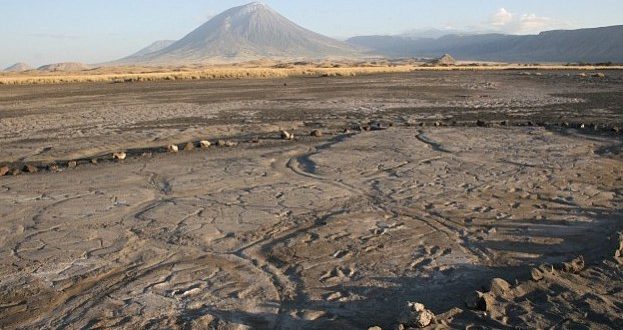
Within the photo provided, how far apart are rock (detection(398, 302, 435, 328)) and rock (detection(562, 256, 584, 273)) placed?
1645 mm

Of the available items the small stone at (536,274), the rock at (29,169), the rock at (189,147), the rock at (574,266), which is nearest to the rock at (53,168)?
the rock at (29,169)

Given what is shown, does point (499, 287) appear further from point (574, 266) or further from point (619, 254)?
point (619, 254)

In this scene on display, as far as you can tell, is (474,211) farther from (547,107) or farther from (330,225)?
(547,107)

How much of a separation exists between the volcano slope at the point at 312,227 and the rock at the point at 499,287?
0.19 ft

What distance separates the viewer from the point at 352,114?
18188 mm

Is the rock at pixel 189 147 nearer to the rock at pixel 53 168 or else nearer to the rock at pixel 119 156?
the rock at pixel 119 156

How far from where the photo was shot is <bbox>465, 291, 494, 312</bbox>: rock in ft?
14.6

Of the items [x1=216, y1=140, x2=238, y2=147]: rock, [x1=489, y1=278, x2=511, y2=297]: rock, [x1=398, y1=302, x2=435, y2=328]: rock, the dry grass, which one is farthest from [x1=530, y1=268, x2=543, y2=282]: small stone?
the dry grass

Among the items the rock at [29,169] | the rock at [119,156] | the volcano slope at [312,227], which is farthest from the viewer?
the rock at [119,156]

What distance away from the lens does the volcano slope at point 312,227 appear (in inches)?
185

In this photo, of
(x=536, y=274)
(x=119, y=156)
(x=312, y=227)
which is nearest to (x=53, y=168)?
(x=119, y=156)

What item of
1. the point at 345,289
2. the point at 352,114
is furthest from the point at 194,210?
the point at 352,114

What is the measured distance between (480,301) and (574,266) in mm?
1253

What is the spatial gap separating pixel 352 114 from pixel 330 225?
11645 millimetres
